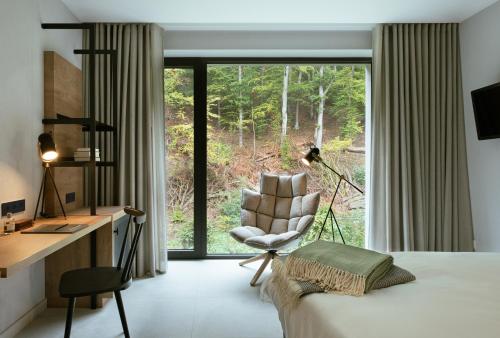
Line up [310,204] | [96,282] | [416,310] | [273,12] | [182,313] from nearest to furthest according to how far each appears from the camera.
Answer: [416,310], [96,282], [182,313], [273,12], [310,204]

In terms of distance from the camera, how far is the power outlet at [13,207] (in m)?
2.29

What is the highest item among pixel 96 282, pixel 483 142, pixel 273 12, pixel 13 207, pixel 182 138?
pixel 273 12

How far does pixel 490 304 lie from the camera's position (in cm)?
134

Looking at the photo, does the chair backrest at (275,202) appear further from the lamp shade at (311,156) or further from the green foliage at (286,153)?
the green foliage at (286,153)

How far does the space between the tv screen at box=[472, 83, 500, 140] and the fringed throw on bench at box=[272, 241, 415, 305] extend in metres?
2.15

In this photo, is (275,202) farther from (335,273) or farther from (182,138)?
(335,273)

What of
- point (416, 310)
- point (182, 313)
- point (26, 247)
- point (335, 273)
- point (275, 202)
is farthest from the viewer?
point (275, 202)

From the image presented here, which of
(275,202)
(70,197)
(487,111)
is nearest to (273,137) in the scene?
(275,202)

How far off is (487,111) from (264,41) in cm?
220

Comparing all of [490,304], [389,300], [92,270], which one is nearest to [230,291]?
[92,270]

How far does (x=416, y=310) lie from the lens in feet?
4.19

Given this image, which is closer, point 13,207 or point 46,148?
point 13,207

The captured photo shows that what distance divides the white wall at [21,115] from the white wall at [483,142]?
3858mm

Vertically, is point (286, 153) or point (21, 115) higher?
point (21, 115)
